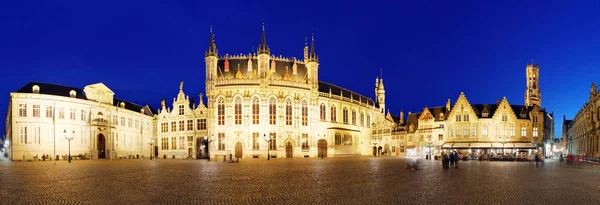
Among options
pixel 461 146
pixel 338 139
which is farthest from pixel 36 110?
pixel 461 146

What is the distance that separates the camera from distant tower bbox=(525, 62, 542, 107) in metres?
131

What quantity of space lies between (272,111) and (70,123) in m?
28.9

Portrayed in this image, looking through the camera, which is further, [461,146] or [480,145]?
[461,146]

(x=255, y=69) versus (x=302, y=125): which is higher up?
(x=255, y=69)

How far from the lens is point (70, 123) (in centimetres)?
6519

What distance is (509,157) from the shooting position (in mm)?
52594

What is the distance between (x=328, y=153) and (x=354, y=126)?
461 inches

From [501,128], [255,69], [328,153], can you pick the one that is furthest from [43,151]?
[501,128]

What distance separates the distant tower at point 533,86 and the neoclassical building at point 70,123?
348 ft

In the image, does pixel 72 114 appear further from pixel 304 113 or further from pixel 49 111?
pixel 304 113

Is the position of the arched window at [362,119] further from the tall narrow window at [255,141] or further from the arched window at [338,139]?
the tall narrow window at [255,141]

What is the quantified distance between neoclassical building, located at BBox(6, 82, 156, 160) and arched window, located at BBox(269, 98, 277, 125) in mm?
24808

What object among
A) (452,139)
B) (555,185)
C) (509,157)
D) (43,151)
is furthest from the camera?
(452,139)

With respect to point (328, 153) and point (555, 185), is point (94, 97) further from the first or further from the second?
point (555, 185)
